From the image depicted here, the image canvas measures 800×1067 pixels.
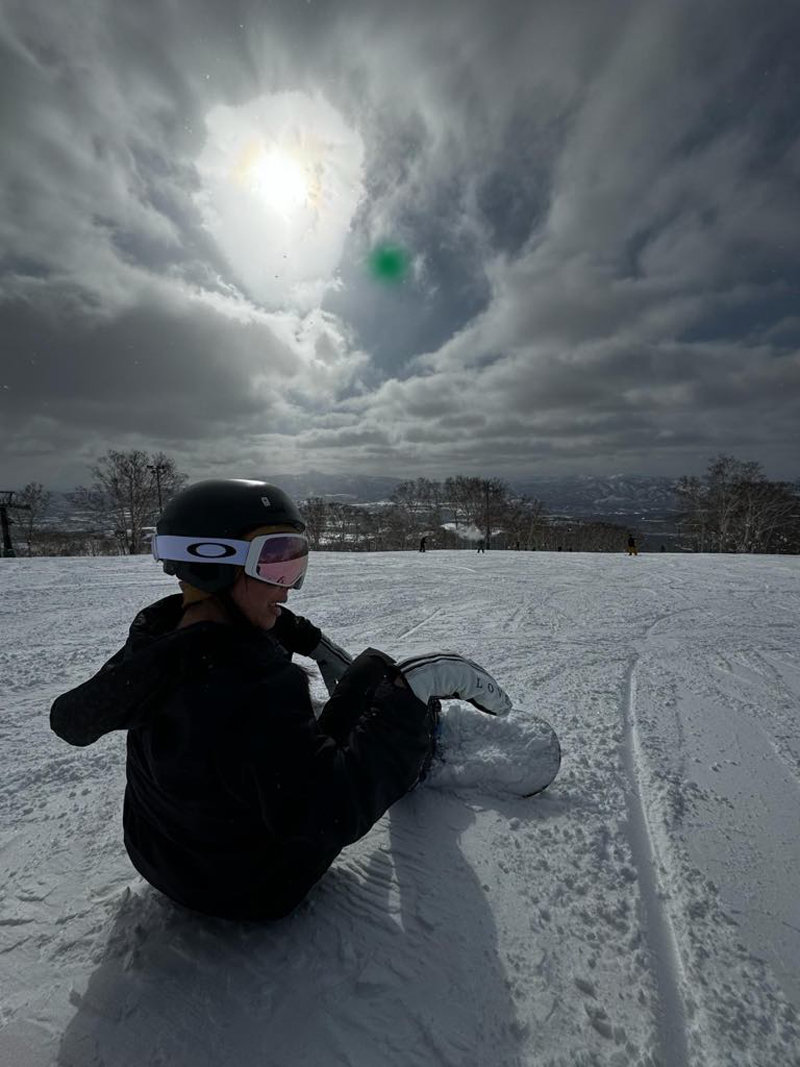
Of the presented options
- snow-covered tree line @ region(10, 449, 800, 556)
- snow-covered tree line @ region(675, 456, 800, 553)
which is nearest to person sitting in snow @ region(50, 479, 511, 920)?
snow-covered tree line @ region(10, 449, 800, 556)

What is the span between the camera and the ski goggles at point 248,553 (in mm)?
1568

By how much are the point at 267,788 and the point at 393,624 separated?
17.4 ft

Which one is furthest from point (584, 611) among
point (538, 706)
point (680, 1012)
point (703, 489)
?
point (703, 489)

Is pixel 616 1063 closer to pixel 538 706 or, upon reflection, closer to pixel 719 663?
→ pixel 538 706

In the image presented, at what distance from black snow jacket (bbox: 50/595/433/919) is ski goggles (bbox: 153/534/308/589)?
0.26m

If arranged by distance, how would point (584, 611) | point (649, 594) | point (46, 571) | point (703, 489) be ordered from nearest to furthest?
1. point (584, 611)
2. point (649, 594)
3. point (46, 571)
4. point (703, 489)

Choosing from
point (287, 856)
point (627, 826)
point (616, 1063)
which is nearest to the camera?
point (616, 1063)

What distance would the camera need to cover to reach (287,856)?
4.68ft

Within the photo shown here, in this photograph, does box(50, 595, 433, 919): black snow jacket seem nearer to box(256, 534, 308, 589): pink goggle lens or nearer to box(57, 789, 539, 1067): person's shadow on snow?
box(57, 789, 539, 1067): person's shadow on snow

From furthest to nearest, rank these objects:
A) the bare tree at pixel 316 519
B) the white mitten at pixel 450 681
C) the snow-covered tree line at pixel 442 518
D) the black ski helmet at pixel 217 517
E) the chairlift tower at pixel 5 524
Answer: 1. the bare tree at pixel 316 519
2. the snow-covered tree line at pixel 442 518
3. the chairlift tower at pixel 5 524
4. the white mitten at pixel 450 681
5. the black ski helmet at pixel 217 517

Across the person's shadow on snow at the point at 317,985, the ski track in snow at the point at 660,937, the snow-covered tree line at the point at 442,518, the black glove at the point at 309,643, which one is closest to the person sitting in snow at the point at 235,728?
the person's shadow on snow at the point at 317,985

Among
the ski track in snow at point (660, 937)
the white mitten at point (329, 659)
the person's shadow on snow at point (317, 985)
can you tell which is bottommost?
the ski track in snow at point (660, 937)

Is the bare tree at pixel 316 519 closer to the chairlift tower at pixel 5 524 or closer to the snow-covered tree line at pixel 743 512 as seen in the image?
the chairlift tower at pixel 5 524

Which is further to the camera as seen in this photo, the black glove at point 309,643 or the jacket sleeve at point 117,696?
the black glove at point 309,643
